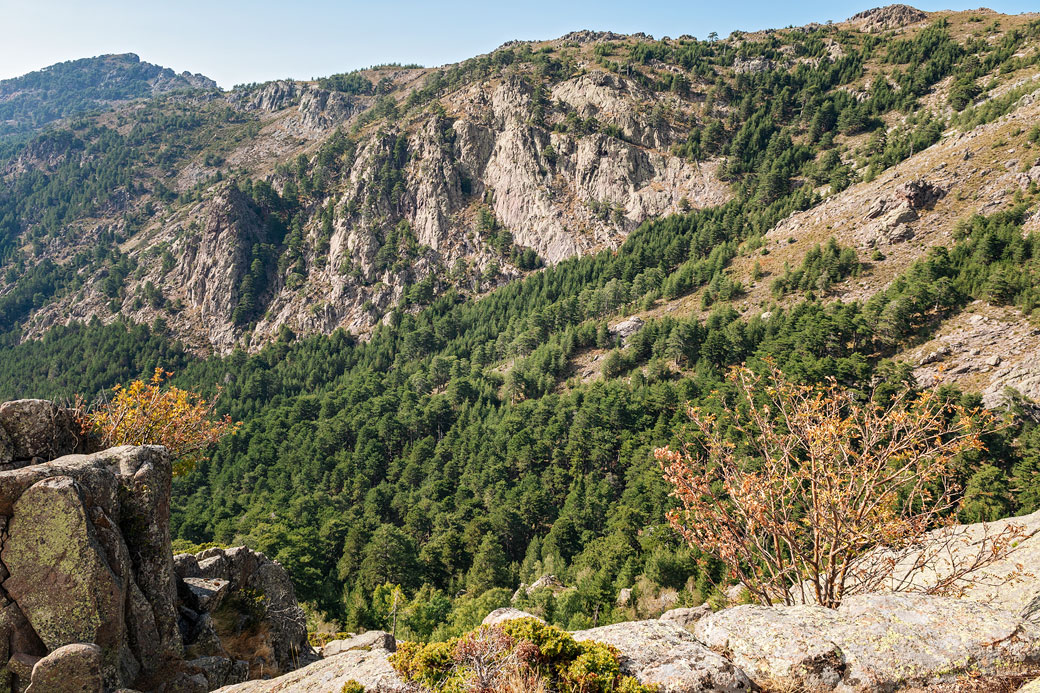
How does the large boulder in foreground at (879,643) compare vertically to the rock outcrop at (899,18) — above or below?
below

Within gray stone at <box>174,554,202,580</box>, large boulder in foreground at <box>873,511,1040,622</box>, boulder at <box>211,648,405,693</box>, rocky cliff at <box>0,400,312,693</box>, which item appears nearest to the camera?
boulder at <box>211,648,405,693</box>

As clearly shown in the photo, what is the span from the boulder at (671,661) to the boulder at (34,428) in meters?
18.9

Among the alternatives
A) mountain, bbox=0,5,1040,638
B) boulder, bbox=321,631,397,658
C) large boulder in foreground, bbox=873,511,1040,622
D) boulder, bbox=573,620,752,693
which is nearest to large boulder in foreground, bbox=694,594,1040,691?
boulder, bbox=573,620,752,693

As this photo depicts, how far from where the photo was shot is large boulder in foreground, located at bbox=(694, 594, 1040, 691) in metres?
8.31

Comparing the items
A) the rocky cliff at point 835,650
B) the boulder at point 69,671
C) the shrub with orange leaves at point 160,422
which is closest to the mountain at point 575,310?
the rocky cliff at point 835,650

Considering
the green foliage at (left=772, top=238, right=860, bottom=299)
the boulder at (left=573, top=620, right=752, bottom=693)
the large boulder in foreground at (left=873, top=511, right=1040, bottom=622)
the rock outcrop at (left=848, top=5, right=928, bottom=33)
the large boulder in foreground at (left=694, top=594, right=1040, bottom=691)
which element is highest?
the rock outcrop at (left=848, top=5, right=928, bottom=33)

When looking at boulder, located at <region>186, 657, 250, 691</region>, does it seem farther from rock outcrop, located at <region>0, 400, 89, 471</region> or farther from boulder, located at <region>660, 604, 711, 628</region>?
boulder, located at <region>660, 604, 711, 628</region>

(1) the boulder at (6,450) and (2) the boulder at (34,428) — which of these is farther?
(2) the boulder at (34,428)

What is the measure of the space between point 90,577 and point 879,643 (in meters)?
18.8

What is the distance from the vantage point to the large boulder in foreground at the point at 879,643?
27.3 feet

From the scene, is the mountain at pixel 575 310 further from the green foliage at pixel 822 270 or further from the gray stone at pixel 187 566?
the gray stone at pixel 187 566

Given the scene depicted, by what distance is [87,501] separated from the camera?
1400 centimetres

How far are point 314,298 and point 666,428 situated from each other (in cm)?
14285

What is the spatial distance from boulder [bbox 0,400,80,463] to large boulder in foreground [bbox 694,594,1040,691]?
832 inches
